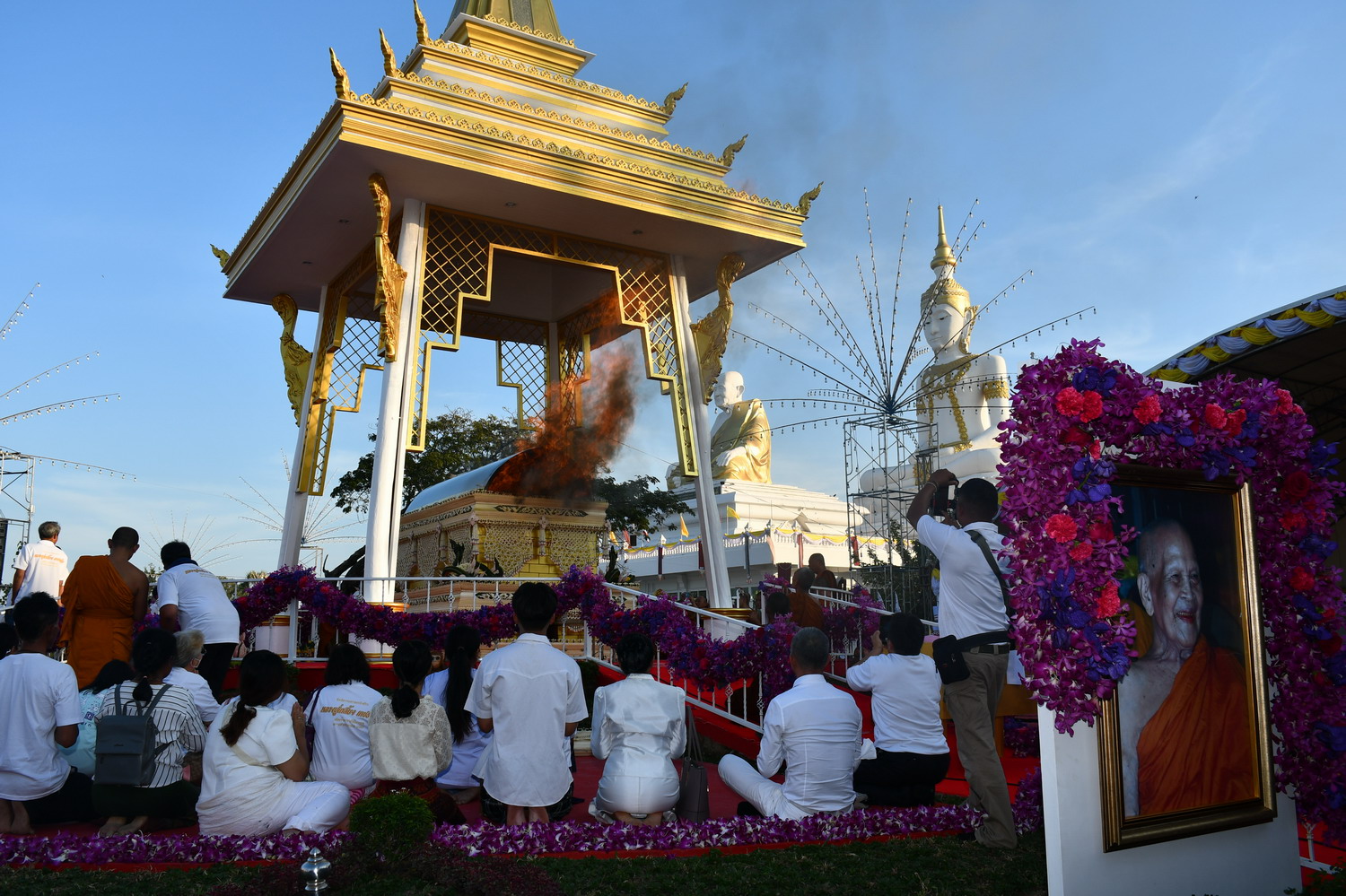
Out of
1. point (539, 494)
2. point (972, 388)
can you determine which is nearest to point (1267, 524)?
point (539, 494)

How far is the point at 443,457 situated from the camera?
23.3 m

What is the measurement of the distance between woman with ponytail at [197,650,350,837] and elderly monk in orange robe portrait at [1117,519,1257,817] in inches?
152

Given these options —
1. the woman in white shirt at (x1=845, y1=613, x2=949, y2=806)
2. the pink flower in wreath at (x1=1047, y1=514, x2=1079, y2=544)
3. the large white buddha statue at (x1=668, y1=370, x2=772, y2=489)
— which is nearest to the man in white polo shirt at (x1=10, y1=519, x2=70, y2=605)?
the woman in white shirt at (x1=845, y1=613, x2=949, y2=806)

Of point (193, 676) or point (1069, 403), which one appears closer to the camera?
point (1069, 403)

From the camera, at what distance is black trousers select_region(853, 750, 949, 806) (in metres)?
5.68

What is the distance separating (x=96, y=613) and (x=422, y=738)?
134 inches

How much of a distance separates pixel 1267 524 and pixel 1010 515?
1.85m

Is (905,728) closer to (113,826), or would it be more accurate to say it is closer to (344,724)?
(344,724)

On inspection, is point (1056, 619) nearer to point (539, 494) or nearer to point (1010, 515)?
point (1010, 515)

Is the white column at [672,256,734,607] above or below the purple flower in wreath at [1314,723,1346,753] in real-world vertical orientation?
above

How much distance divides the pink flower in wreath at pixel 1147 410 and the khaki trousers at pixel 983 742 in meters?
1.41

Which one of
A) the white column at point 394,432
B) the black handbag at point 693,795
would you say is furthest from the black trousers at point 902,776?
the white column at point 394,432

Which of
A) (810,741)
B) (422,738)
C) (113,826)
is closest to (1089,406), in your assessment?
(810,741)

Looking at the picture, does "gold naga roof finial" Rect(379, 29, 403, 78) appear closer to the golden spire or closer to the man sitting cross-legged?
the man sitting cross-legged
